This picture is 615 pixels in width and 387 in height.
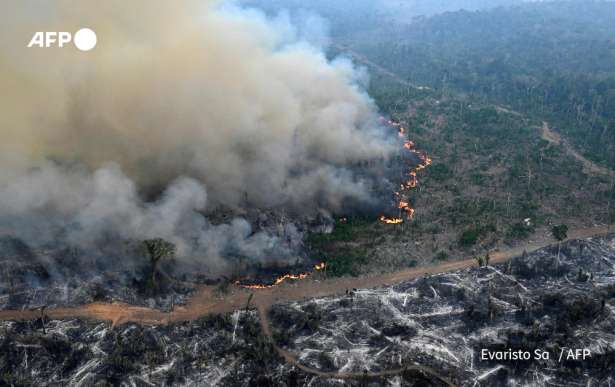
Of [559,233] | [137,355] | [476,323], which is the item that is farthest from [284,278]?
[559,233]

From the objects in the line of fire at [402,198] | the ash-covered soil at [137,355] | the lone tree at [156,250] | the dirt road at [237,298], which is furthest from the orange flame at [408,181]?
the lone tree at [156,250]

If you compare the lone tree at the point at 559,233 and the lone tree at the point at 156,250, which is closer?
the lone tree at the point at 156,250

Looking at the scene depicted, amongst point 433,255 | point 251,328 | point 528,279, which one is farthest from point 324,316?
point 528,279

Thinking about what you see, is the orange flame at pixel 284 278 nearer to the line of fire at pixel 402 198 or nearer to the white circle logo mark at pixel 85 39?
the line of fire at pixel 402 198

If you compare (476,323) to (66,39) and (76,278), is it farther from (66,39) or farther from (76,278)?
(66,39)

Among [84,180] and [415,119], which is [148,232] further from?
[415,119]

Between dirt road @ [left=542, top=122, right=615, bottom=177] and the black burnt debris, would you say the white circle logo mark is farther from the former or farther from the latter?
dirt road @ [left=542, top=122, right=615, bottom=177]
